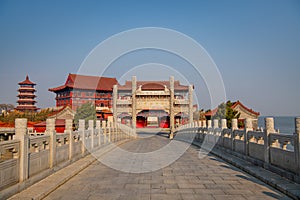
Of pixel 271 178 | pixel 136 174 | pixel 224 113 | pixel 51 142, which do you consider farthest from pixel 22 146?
pixel 224 113

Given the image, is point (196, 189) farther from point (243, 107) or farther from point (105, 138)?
point (243, 107)

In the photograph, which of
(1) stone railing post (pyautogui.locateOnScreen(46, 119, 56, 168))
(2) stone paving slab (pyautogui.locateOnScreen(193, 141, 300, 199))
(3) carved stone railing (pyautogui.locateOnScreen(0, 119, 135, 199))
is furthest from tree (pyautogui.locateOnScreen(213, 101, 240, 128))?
(1) stone railing post (pyautogui.locateOnScreen(46, 119, 56, 168))

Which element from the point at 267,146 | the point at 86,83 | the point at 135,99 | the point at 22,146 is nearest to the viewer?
the point at 22,146

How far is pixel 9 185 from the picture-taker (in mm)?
4695

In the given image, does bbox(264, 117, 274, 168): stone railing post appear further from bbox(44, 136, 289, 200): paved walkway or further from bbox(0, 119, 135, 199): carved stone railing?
bbox(0, 119, 135, 199): carved stone railing

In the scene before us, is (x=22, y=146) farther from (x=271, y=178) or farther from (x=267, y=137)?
(x=267, y=137)

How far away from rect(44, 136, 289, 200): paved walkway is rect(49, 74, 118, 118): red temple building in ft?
140

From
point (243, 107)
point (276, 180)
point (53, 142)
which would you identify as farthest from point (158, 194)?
point (243, 107)

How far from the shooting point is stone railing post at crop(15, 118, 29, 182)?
5.18m

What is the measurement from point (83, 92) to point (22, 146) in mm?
47890

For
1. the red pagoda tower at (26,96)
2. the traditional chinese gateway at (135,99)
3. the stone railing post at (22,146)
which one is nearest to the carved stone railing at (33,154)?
the stone railing post at (22,146)

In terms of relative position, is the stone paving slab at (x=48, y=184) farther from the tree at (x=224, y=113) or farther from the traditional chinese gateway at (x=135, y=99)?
the tree at (x=224, y=113)

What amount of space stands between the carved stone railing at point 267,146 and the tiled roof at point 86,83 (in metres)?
42.0

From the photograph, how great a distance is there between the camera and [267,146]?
7.38 m
